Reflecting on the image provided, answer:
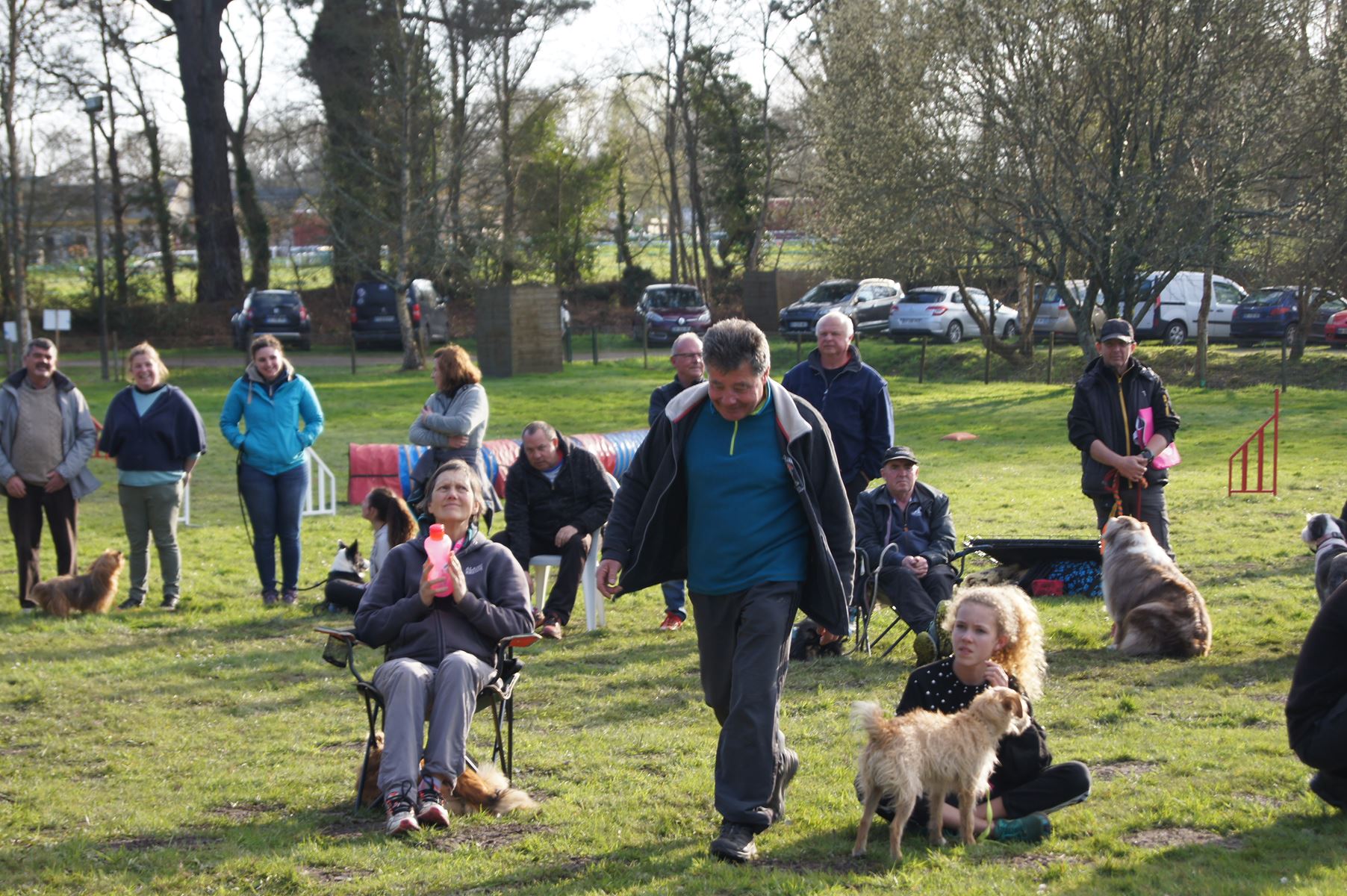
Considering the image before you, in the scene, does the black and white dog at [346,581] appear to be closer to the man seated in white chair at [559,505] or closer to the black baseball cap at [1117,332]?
the man seated in white chair at [559,505]

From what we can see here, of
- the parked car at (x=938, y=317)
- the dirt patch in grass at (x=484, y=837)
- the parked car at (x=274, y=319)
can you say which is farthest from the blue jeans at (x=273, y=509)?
the parked car at (x=274, y=319)

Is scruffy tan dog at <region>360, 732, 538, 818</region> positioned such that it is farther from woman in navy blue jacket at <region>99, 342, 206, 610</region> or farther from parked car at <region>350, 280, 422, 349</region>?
parked car at <region>350, 280, 422, 349</region>

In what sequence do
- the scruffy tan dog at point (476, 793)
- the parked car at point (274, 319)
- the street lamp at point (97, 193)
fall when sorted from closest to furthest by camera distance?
the scruffy tan dog at point (476, 793)
the street lamp at point (97, 193)
the parked car at point (274, 319)

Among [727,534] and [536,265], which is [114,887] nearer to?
[727,534]

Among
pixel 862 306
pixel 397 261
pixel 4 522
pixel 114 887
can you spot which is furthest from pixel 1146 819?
pixel 862 306

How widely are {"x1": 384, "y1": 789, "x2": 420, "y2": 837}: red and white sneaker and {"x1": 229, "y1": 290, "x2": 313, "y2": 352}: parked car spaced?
96.0ft

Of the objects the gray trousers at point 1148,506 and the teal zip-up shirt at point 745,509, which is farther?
the gray trousers at point 1148,506

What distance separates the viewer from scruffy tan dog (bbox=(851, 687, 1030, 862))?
4.13m

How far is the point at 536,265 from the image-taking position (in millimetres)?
39875

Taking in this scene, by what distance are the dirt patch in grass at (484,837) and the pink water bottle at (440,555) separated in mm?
870

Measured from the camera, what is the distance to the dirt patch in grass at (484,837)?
15.1 ft

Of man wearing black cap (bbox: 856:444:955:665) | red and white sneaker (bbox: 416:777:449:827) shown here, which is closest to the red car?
man wearing black cap (bbox: 856:444:955:665)

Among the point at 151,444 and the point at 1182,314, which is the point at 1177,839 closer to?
the point at 151,444

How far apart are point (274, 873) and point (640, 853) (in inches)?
47.6
